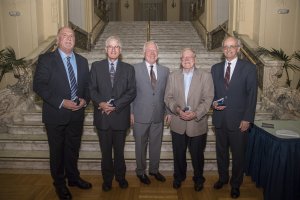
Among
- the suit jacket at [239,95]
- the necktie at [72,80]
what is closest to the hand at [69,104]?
the necktie at [72,80]

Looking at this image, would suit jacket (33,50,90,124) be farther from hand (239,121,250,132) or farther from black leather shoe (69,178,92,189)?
hand (239,121,250,132)

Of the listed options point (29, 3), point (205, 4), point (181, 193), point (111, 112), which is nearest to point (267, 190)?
point (181, 193)

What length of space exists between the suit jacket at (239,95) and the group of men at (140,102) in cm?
1

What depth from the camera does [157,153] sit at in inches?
151

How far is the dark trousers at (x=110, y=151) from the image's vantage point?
354cm

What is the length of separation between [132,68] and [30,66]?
2.89 metres

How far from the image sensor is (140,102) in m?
3.65

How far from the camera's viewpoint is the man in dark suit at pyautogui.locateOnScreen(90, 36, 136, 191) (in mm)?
3436

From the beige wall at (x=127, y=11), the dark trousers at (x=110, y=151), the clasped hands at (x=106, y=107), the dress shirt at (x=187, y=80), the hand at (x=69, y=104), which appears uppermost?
the beige wall at (x=127, y=11)

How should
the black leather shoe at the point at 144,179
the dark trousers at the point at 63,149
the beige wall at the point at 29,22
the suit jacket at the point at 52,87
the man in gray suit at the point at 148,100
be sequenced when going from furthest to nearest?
the beige wall at the point at 29,22, the black leather shoe at the point at 144,179, the man in gray suit at the point at 148,100, the dark trousers at the point at 63,149, the suit jacket at the point at 52,87

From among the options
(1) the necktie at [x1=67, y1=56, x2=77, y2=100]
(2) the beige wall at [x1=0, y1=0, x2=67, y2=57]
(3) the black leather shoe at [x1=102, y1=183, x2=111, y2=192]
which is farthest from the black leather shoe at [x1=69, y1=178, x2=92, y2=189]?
(2) the beige wall at [x1=0, y1=0, x2=67, y2=57]

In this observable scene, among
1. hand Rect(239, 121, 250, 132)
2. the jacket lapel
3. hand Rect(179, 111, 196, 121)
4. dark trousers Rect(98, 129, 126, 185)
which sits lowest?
dark trousers Rect(98, 129, 126, 185)

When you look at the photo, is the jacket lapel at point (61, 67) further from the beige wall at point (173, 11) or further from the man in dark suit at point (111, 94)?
the beige wall at point (173, 11)

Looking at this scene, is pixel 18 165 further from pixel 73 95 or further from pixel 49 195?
pixel 73 95
